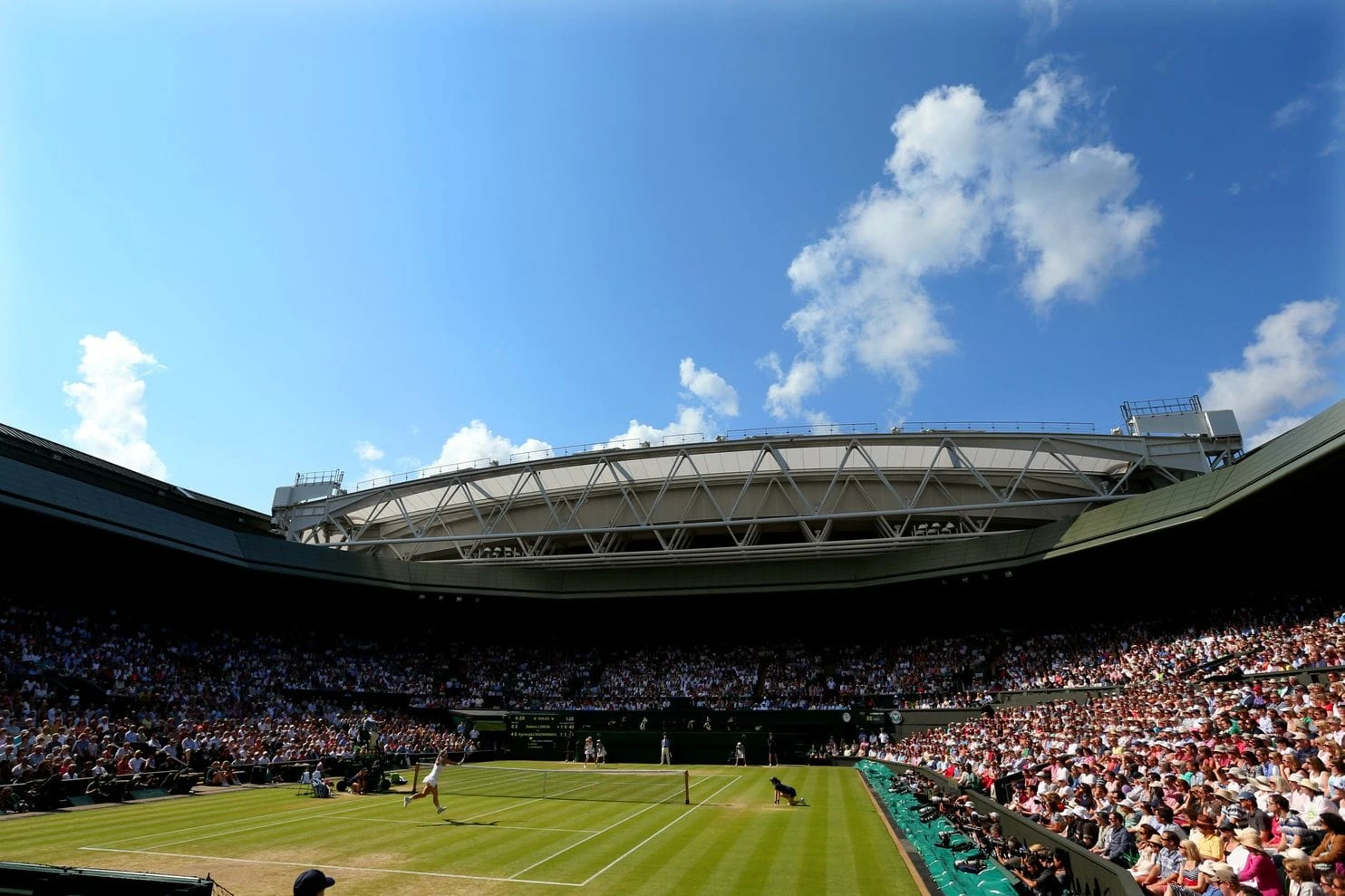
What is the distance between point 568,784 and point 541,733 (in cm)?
1602

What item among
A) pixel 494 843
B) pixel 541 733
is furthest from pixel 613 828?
pixel 541 733

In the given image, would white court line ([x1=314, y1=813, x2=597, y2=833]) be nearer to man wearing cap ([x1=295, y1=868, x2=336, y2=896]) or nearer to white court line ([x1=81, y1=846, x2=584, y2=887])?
white court line ([x1=81, y1=846, x2=584, y2=887])

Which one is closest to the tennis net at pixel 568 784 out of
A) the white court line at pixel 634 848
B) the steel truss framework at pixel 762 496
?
the white court line at pixel 634 848

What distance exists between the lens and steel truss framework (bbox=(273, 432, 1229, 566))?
40594 mm

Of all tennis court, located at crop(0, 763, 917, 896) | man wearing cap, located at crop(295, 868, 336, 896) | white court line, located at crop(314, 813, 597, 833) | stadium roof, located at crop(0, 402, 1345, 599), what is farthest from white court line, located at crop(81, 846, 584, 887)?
stadium roof, located at crop(0, 402, 1345, 599)

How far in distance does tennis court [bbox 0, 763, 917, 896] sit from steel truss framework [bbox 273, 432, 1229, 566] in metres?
18.1

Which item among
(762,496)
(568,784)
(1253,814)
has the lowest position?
(568,784)

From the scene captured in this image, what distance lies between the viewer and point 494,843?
1645cm

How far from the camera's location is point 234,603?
48062 millimetres

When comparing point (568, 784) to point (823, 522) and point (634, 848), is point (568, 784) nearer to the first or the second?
point (634, 848)

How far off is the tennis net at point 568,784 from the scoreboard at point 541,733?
647cm

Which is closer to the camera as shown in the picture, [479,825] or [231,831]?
[231,831]

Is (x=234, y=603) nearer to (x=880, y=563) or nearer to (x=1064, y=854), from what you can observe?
(x=880, y=563)

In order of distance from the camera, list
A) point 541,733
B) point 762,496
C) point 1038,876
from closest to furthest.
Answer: point 1038,876, point 541,733, point 762,496
